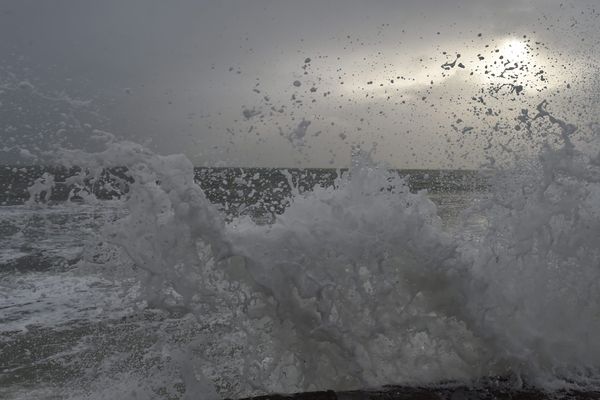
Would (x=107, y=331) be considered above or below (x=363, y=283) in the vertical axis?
below

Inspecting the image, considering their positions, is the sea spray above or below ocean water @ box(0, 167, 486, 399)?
above

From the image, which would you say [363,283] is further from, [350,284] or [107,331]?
[107,331]

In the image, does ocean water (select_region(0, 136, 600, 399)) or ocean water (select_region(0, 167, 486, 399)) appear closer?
ocean water (select_region(0, 136, 600, 399))

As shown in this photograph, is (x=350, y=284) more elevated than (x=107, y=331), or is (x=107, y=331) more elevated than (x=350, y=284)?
(x=350, y=284)

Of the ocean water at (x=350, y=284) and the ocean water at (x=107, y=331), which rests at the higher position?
the ocean water at (x=350, y=284)

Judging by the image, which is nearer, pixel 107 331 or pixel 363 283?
pixel 363 283

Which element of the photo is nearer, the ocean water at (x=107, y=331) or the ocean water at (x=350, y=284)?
the ocean water at (x=350, y=284)

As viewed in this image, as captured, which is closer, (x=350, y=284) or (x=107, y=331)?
(x=350, y=284)

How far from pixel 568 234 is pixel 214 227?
2531 mm

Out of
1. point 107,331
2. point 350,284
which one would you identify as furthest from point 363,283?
point 107,331

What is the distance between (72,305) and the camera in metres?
6.36

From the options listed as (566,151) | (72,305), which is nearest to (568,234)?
(566,151)

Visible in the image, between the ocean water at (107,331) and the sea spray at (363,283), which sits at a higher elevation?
the sea spray at (363,283)

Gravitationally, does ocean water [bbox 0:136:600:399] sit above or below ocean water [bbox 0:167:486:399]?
above
